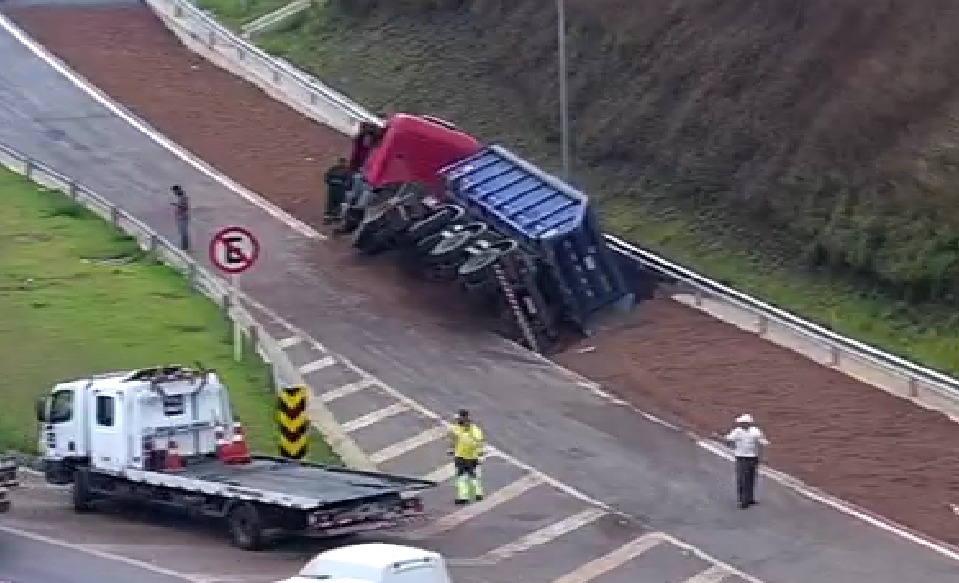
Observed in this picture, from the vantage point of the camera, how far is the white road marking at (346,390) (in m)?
31.2

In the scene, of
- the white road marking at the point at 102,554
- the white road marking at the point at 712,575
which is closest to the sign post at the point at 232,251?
the white road marking at the point at 102,554

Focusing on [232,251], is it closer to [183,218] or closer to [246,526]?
[246,526]

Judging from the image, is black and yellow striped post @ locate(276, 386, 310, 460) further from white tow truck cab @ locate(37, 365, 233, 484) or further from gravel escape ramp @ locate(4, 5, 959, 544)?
gravel escape ramp @ locate(4, 5, 959, 544)

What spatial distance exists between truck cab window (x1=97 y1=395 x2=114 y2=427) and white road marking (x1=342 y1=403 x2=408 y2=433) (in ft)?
14.0

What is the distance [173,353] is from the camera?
105 ft

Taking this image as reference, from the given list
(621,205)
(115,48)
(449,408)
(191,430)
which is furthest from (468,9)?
(191,430)

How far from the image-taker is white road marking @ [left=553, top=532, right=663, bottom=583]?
2316cm

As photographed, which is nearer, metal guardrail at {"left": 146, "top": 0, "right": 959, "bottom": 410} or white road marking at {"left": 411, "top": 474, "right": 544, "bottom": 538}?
white road marking at {"left": 411, "top": 474, "right": 544, "bottom": 538}

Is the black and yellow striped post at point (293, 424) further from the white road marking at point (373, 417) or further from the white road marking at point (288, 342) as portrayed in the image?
the white road marking at point (288, 342)

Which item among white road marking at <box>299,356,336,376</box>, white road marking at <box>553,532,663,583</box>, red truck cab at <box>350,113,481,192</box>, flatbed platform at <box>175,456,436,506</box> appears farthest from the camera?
red truck cab at <box>350,113,481,192</box>

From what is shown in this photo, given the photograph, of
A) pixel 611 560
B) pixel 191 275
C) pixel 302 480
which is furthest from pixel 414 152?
pixel 611 560

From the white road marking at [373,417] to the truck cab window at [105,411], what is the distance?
14.0ft

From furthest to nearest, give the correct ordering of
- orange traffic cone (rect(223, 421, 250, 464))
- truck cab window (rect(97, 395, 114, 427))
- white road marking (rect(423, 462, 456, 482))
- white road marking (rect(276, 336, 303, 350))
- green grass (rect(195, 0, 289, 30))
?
green grass (rect(195, 0, 289, 30)) < white road marking (rect(276, 336, 303, 350)) < white road marking (rect(423, 462, 456, 482)) < truck cab window (rect(97, 395, 114, 427)) < orange traffic cone (rect(223, 421, 250, 464))

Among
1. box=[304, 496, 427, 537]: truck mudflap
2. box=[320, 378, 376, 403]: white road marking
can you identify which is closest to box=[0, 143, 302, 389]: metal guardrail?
box=[320, 378, 376, 403]: white road marking
